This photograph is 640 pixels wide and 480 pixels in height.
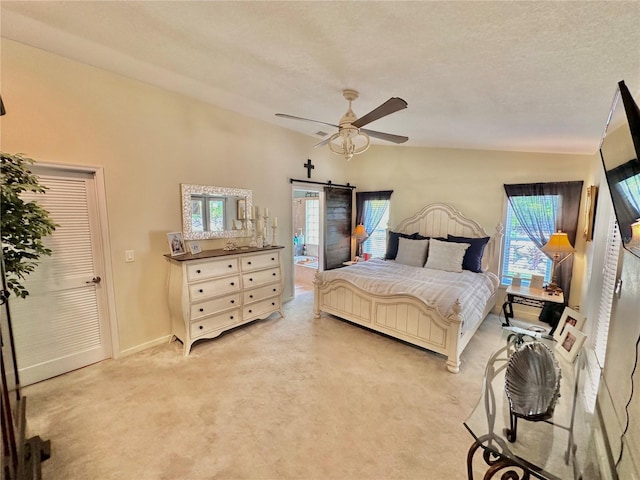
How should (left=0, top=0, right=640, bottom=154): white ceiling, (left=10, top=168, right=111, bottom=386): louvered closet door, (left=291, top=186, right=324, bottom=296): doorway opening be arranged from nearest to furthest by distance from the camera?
(left=0, top=0, right=640, bottom=154): white ceiling → (left=10, top=168, right=111, bottom=386): louvered closet door → (left=291, top=186, right=324, bottom=296): doorway opening

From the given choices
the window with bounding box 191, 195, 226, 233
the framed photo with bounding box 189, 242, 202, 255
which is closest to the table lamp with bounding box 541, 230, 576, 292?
the window with bounding box 191, 195, 226, 233

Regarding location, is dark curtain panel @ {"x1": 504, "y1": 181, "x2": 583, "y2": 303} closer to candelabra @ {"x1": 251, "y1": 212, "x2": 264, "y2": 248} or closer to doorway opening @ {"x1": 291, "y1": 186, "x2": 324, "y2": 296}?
candelabra @ {"x1": 251, "y1": 212, "x2": 264, "y2": 248}

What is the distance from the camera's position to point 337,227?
17.7ft

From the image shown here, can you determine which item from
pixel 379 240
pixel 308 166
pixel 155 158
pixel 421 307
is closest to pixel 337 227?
pixel 379 240

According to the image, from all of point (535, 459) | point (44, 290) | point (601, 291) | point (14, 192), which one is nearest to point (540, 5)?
point (535, 459)

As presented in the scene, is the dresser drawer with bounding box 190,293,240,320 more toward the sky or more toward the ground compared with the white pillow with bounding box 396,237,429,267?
more toward the ground

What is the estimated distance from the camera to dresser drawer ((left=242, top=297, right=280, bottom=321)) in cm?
349

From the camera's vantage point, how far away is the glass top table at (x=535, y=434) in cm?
123

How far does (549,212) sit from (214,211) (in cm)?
453

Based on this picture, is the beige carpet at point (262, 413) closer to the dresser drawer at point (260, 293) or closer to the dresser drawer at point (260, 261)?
the dresser drawer at point (260, 293)

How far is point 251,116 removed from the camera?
3.77 metres

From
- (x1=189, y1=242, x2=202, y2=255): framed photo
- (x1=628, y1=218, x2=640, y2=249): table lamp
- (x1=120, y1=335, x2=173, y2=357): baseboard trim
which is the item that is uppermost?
(x1=628, y1=218, x2=640, y2=249): table lamp

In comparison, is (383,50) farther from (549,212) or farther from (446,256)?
(549,212)

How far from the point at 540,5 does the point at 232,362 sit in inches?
134
